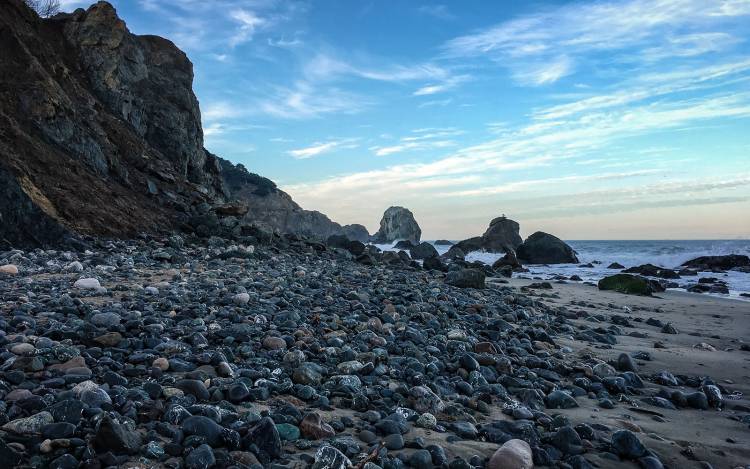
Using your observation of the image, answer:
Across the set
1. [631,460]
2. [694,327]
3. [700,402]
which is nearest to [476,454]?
[631,460]

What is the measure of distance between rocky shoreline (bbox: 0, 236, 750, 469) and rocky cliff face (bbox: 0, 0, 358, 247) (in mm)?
4693

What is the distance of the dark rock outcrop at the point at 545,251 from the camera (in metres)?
29.8

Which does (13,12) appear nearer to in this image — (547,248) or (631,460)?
(631,460)

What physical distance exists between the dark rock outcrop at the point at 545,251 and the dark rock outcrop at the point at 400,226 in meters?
38.4

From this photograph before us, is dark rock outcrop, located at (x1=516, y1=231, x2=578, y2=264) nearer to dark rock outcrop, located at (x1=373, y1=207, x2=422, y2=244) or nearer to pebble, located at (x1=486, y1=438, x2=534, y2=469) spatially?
pebble, located at (x1=486, y1=438, x2=534, y2=469)

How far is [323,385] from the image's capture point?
11.4 feet

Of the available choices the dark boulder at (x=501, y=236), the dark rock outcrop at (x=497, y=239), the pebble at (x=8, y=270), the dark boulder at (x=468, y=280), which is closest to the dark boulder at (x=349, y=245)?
the dark boulder at (x=468, y=280)

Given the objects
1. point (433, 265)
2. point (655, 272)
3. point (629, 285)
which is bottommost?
point (655, 272)

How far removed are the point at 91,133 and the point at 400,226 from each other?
55653 millimetres

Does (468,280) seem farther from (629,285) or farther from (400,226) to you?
(400,226)

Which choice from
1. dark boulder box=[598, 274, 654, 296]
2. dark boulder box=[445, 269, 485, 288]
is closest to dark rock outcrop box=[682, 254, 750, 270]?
dark boulder box=[598, 274, 654, 296]

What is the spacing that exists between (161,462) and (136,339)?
1.99 m

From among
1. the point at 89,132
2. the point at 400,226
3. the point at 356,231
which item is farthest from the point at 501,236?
the point at 356,231

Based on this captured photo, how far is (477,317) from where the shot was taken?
7.04 metres
